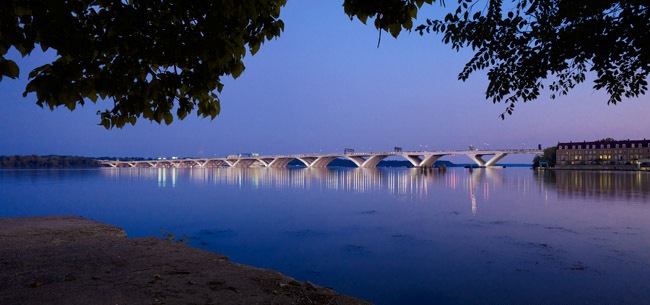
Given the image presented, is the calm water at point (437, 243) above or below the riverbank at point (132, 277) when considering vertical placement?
below

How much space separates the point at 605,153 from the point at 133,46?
529ft

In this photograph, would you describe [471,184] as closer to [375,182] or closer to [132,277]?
[375,182]

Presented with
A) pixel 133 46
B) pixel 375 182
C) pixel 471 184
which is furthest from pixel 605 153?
pixel 133 46

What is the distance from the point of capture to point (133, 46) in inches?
148

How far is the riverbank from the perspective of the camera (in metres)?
5.50

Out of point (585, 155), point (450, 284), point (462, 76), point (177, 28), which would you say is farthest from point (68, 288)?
point (585, 155)

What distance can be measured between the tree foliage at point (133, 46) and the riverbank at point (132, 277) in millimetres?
2597

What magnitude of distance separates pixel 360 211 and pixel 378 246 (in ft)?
36.6

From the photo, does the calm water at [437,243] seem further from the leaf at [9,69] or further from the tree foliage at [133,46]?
the leaf at [9,69]

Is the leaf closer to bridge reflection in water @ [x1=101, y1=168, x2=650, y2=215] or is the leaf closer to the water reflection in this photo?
bridge reflection in water @ [x1=101, y1=168, x2=650, y2=215]

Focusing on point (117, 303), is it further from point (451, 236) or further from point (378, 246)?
point (451, 236)

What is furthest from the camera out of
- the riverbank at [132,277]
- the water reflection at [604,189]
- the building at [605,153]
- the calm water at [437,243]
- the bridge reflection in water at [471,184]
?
the building at [605,153]

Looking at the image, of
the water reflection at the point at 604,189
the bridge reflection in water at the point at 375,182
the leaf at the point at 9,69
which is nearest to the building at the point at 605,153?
the bridge reflection in water at the point at 375,182

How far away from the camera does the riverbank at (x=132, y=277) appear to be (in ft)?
18.1
